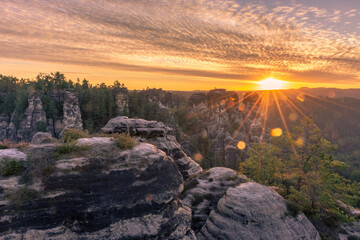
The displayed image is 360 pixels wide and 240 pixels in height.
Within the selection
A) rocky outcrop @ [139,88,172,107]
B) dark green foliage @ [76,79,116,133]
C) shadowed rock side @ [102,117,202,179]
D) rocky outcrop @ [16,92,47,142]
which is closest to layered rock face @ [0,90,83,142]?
rocky outcrop @ [16,92,47,142]

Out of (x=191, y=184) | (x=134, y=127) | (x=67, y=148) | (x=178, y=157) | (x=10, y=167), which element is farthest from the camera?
(x=178, y=157)

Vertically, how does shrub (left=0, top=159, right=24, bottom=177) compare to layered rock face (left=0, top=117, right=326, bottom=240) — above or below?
above

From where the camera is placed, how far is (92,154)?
1305 cm

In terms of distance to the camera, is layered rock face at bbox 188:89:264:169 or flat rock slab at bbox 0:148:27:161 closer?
flat rock slab at bbox 0:148:27:161

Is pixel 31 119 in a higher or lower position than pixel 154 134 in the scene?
lower

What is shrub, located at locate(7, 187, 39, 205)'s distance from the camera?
33.4 ft

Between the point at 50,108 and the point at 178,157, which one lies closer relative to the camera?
the point at 178,157

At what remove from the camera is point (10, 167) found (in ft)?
36.1

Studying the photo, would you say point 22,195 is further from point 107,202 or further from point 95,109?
point 95,109

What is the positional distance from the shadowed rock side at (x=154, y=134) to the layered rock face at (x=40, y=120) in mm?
41082

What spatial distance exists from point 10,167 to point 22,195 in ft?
6.48

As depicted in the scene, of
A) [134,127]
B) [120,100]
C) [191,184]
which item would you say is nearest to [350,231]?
[191,184]

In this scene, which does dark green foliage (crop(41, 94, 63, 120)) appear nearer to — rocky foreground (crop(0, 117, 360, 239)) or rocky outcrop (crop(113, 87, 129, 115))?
rocky outcrop (crop(113, 87, 129, 115))

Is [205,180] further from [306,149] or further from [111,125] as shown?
A: [111,125]
